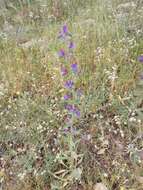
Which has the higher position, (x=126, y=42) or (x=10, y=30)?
(x=126, y=42)

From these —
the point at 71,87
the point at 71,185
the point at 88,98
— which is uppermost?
the point at 71,87

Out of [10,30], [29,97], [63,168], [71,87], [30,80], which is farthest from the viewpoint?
[10,30]

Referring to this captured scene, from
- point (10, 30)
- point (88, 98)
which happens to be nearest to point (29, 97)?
point (88, 98)

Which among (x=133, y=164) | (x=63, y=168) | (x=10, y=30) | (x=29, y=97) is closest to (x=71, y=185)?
(x=63, y=168)

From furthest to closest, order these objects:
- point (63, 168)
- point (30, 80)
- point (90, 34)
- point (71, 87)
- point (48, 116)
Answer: point (90, 34) → point (30, 80) → point (48, 116) → point (63, 168) → point (71, 87)

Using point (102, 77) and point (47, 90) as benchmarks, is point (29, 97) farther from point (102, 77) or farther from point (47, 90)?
point (102, 77)

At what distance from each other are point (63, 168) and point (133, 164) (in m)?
0.48

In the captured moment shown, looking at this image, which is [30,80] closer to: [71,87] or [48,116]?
[48,116]

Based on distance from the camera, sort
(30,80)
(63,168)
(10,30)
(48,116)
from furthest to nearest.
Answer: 1. (10,30)
2. (30,80)
3. (48,116)
4. (63,168)

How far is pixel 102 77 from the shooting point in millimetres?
3213

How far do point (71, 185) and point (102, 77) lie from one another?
1.06 meters

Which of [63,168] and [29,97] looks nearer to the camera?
[63,168]

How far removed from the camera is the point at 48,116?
9.66ft

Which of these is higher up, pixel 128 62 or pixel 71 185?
pixel 128 62
